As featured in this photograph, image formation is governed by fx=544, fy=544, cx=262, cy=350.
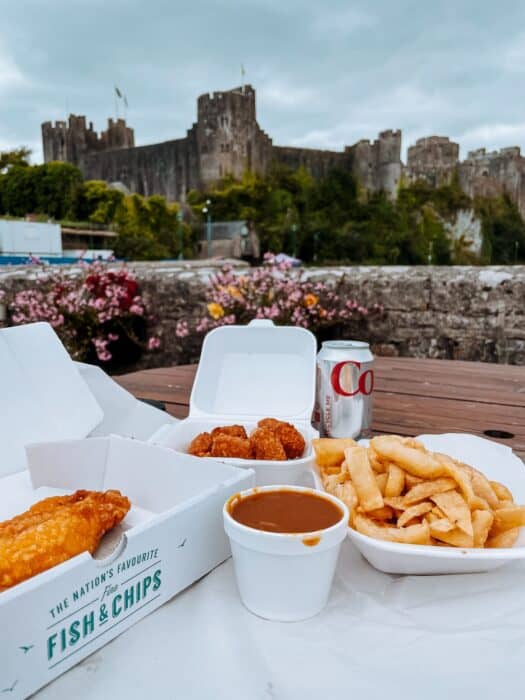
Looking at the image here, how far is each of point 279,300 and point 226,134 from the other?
36.9 metres

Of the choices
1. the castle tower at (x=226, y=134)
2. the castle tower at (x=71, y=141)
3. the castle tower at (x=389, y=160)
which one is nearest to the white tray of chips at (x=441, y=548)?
the castle tower at (x=226, y=134)

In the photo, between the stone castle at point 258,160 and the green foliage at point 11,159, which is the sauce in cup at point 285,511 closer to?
the stone castle at point 258,160

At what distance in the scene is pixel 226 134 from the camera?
38031 millimetres

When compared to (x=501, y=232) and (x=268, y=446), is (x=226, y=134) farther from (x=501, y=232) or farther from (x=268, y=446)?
(x=268, y=446)

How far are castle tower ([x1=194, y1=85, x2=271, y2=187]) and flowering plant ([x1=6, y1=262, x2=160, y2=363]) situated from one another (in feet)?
116

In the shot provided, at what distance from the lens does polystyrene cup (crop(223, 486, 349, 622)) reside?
0.60m

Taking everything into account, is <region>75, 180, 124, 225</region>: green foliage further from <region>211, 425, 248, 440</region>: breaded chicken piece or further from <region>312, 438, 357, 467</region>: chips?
<region>312, 438, 357, 467</region>: chips

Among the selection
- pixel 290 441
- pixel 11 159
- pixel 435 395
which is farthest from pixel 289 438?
pixel 11 159

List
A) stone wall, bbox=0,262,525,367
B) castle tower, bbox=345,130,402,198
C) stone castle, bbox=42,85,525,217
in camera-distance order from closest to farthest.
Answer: stone wall, bbox=0,262,525,367 < stone castle, bbox=42,85,525,217 < castle tower, bbox=345,130,402,198

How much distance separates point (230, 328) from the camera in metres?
1.49

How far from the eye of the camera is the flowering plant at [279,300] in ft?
13.9

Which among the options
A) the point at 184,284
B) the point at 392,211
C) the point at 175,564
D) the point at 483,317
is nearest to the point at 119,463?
the point at 175,564

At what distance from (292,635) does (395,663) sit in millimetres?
112

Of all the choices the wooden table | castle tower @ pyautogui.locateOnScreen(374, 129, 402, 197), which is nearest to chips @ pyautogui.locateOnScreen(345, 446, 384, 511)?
the wooden table
